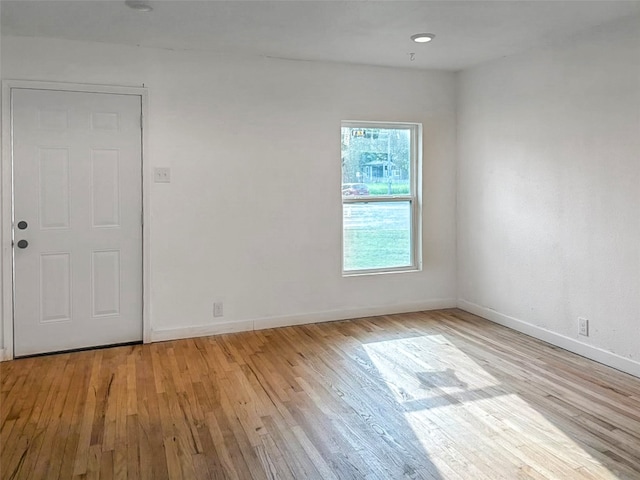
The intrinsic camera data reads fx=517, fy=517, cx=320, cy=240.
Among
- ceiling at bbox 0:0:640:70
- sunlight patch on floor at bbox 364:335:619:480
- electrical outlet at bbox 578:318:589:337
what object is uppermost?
→ ceiling at bbox 0:0:640:70

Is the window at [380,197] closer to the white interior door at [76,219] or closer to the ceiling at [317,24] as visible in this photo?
the ceiling at [317,24]

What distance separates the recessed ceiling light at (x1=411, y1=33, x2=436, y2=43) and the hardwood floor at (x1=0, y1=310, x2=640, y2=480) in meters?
2.37

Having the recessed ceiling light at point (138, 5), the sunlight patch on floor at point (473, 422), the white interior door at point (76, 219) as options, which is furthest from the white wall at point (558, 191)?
the white interior door at point (76, 219)

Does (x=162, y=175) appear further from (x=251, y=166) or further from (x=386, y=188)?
(x=386, y=188)

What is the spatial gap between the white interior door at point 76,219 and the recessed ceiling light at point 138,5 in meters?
1.01

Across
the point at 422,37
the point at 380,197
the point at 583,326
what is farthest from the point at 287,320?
the point at 422,37

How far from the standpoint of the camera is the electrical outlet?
151 inches

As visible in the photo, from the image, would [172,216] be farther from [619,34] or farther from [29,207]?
[619,34]

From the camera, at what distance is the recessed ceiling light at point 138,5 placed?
3078 millimetres

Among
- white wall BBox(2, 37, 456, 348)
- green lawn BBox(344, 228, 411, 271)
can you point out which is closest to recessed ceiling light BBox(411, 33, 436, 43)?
white wall BBox(2, 37, 456, 348)

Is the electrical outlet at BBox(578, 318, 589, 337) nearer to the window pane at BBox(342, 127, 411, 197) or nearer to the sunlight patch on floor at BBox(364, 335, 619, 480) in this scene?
the sunlight patch on floor at BBox(364, 335, 619, 480)

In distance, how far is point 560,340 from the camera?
13.3 feet

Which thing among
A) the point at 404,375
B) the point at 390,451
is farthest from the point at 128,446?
the point at 404,375

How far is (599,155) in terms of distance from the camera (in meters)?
3.67
